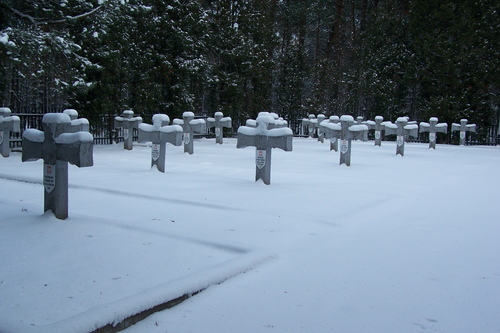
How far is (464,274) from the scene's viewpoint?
4.33 meters

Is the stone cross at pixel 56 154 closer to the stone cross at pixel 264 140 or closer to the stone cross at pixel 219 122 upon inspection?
the stone cross at pixel 264 140

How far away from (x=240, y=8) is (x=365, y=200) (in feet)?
70.6

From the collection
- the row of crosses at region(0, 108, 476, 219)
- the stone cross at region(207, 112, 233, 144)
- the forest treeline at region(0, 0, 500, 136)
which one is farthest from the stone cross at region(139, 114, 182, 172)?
the stone cross at region(207, 112, 233, 144)

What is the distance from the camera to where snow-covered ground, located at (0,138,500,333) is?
3332 mm

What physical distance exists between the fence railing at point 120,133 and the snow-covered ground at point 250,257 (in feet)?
31.3

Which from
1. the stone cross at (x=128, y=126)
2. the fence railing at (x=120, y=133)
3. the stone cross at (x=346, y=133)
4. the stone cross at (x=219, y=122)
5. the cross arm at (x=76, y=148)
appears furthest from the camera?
the stone cross at (x=219, y=122)

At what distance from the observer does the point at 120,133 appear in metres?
23.9

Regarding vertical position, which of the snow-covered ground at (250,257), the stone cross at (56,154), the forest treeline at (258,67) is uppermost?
the forest treeline at (258,67)

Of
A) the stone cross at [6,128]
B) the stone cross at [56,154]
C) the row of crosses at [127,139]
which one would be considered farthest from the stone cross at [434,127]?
the stone cross at [56,154]

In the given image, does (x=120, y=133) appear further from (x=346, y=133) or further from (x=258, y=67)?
(x=346, y=133)

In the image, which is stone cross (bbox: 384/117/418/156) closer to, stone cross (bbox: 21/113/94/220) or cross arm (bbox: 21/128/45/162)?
stone cross (bbox: 21/113/94/220)

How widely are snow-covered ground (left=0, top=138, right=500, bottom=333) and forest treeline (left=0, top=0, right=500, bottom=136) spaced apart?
376 inches

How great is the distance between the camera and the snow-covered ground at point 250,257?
131 inches

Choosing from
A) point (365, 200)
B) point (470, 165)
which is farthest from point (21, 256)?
point (470, 165)
